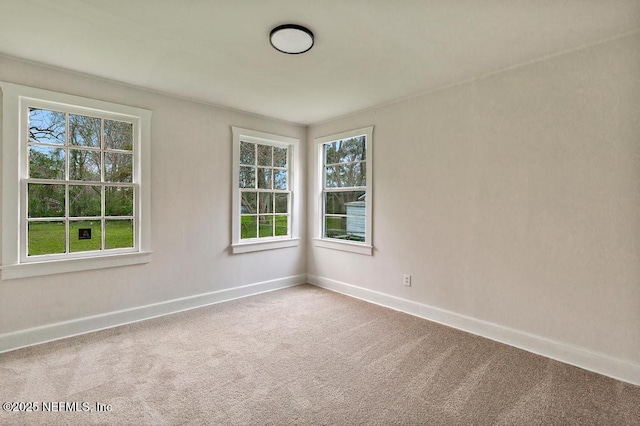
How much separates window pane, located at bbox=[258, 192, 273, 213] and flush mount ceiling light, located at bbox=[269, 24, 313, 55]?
2.33 metres

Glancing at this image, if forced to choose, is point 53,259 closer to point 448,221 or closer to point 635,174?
point 448,221

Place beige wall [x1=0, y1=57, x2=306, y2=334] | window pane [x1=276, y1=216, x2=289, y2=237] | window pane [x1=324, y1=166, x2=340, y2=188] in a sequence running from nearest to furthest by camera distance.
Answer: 1. beige wall [x1=0, y1=57, x2=306, y2=334]
2. window pane [x1=324, y1=166, x2=340, y2=188]
3. window pane [x1=276, y1=216, x2=289, y2=237]

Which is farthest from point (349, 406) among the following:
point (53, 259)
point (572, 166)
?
point (53, 259)

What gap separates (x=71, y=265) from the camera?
9.80 feet

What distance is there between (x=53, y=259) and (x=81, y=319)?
0.62m

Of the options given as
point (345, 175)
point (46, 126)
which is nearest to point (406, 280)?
point (345, 175)

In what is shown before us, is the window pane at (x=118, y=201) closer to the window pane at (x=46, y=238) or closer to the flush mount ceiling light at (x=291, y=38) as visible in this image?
the window pane at (x=46, y=238)

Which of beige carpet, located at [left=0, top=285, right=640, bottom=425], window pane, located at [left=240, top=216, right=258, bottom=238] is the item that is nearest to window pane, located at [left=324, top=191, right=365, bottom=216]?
window pane, located at [left=240, top=216, right=258, bottom=238]

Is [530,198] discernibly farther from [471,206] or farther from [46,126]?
[46,126]

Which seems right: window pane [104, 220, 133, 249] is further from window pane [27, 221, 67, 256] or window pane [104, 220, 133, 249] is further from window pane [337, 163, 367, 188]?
window pane [337, 163, 367, 188]

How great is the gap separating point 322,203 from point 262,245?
3.64 feet

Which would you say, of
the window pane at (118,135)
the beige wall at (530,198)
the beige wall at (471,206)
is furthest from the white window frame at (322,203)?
the window pane at (118,135)

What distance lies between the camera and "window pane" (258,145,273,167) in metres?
4.50

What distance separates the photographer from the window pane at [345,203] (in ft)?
14.1
